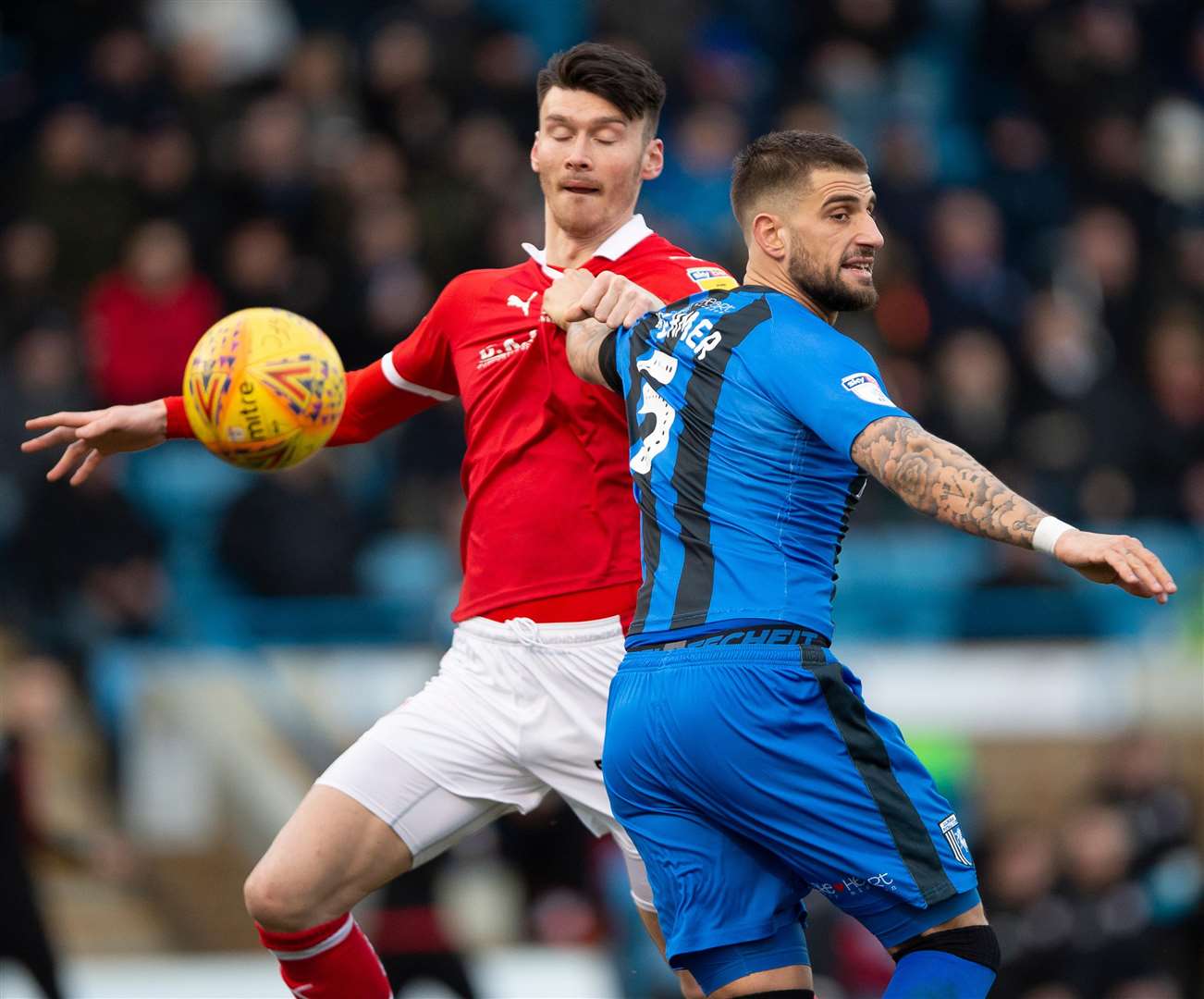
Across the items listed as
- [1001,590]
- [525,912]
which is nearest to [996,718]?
[1001,590]

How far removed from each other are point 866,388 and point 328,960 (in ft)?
7.65

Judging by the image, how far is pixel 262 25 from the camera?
15.0 m

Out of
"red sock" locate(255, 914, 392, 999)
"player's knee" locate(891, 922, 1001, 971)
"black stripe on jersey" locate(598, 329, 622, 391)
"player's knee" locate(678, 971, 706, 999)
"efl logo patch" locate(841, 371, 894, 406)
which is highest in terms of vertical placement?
"efl logo patch" locate(841, 371, 894, 406)

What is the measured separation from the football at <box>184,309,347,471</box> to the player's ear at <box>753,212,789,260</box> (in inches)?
54.0

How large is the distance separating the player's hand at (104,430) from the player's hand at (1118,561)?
285cm

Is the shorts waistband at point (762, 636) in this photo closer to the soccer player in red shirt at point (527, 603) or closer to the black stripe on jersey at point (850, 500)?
the black stripe on jersey at point (850, 500)

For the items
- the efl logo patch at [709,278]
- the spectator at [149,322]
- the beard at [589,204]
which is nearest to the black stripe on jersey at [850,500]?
the efl logo patch at [709,278]

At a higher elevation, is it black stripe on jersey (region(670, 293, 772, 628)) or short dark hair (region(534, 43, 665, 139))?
short dark hair (region(534, 43, 665, 139))

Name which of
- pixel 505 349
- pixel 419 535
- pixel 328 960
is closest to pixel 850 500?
pixel 505 349

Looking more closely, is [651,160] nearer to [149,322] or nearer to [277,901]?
[277,901]

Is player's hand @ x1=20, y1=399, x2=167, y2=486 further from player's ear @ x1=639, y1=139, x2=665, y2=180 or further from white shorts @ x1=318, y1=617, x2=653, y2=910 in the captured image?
player's ear @ x1=639, y1=139, x2=665, y2=180

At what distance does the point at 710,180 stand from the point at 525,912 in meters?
5.40

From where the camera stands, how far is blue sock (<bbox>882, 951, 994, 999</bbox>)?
178 inches

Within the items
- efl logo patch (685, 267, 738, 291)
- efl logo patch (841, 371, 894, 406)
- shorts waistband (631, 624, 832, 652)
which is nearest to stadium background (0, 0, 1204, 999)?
efl logo patch (685, 267, 738, 291)
